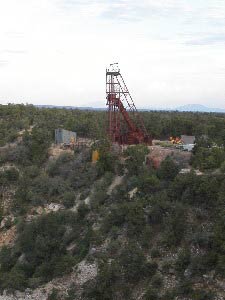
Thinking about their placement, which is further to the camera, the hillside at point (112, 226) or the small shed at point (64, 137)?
the small shed at point (64, 137)

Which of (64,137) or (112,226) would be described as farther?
(64,137)

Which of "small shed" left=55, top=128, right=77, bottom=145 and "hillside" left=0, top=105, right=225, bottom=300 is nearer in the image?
"hillside" left=0, top=105, right=225, bottom=300

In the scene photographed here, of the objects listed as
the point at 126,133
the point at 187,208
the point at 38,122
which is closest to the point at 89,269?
the point at 187,208

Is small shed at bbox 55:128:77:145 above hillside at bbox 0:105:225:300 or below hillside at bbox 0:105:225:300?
above

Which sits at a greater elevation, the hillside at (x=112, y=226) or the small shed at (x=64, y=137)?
the small shed at (x=64, y=137)

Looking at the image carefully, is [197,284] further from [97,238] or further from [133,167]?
[133,167]

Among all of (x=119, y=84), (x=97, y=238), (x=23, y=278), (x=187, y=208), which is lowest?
(x=23, y=278)

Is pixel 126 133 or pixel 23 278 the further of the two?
pixel 126 133

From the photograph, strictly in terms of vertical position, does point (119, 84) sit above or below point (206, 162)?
above
